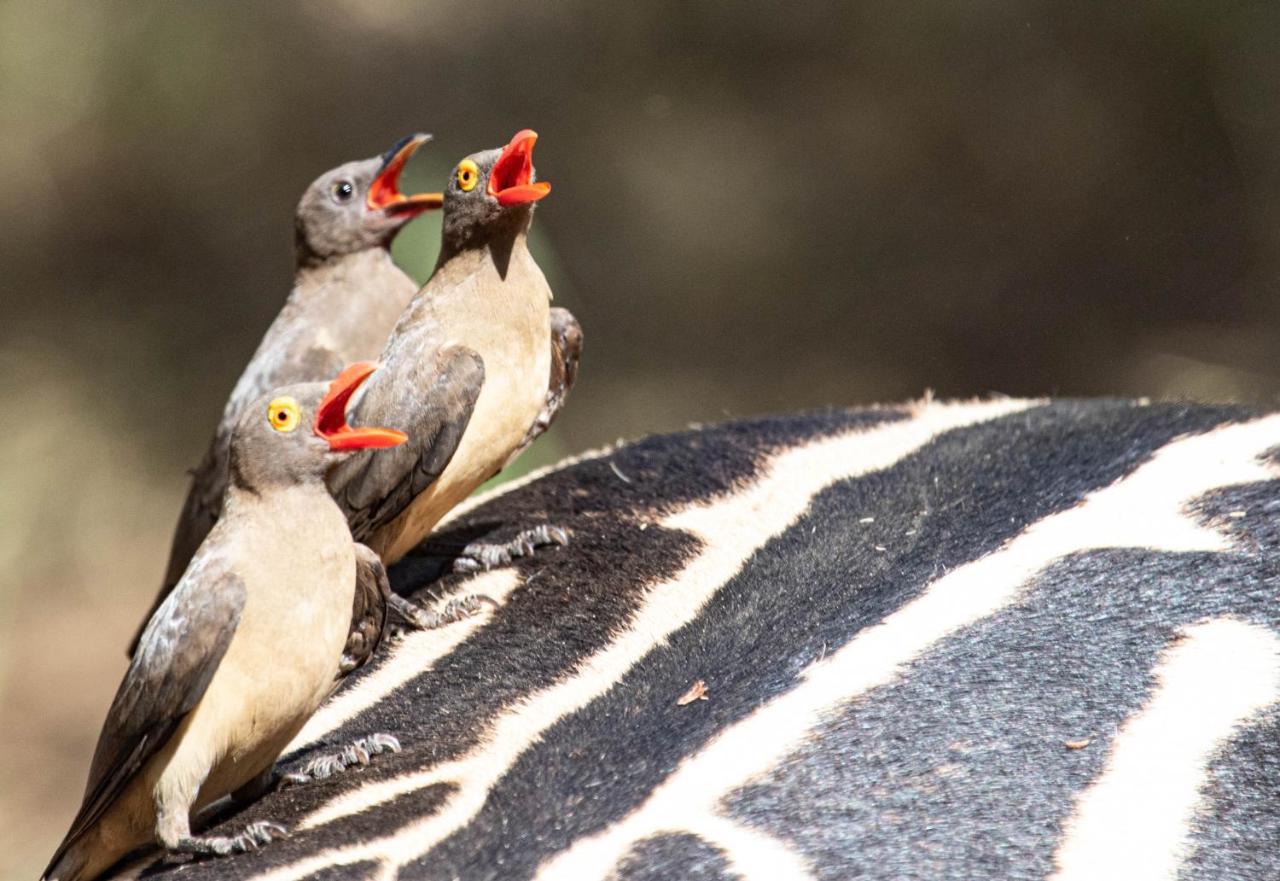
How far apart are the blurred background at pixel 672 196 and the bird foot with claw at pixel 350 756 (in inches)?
208

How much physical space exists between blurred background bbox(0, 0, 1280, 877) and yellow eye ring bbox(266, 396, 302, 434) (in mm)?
5171

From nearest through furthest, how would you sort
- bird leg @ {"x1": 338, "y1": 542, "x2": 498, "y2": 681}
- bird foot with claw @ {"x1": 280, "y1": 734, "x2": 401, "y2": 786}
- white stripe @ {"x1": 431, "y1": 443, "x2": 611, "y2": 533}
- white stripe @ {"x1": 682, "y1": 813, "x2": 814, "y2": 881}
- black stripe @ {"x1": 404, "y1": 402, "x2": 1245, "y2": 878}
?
1. white stripe @ {"x1": 682, "y1": 813, "x2": 814, "y2": 881}
2. black stripe @ {"x1": 404, "y1": 402, "x2": 1245, "y2": 878}
3. bird foot with claw @ {"x1": 280, "y1": 734, "x2": 401, "y2": 786}
4. bird leg @ {"x1": 338, "y1": 542, "x2": 498, "y2": 681}
5. white stripe @ {"x1": 431, "y1": 443, "x2": 611, "y2": 533}

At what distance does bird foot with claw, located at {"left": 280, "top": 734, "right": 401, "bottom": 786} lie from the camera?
223 centimetres

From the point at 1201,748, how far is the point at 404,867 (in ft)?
3.35

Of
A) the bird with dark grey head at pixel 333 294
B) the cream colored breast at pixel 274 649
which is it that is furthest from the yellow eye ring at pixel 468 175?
the cream colored breast at pixel 274 649

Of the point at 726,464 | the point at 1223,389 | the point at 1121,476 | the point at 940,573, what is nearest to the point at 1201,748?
the point at 940,573

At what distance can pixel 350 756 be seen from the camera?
2.24 meters

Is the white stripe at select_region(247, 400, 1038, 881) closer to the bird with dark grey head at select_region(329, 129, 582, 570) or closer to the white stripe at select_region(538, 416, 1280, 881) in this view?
the white stripe at select_region(538, 416, 1280, 881)

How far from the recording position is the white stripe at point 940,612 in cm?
187

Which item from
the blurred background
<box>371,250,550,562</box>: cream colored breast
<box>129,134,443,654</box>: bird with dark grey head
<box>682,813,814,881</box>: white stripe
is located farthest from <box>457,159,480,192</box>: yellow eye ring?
the blurred background

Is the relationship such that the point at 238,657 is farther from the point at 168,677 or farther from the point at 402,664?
the point at 402,664

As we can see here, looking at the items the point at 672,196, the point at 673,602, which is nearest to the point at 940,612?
the point at 673,602

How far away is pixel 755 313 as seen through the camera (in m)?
8.04

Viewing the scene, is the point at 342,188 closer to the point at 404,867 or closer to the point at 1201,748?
the point at 404,867
